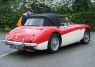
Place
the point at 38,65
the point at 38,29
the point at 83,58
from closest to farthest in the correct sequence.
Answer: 1. the point at 38,65
2. the point at 83,58
3. the point at 38,29

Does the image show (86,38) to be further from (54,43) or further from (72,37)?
(54,43)

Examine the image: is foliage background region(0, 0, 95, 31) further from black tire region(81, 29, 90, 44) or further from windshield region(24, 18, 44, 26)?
windshield region(24, 18, 44, 26)

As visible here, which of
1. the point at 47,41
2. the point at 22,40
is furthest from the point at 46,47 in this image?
the point at 22,40

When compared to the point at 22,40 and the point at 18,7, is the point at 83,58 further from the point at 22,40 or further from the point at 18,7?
the point at 18,7

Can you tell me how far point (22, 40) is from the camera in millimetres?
9945

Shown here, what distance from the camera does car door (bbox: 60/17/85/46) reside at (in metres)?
11.2

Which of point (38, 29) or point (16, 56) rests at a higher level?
point (38, 29)

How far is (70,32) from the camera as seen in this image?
11.4m

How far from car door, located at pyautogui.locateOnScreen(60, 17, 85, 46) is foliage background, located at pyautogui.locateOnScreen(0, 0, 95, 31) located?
259 inches

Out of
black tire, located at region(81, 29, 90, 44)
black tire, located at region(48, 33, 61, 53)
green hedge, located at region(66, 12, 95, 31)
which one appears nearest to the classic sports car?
black tire, located at region(48, 33, 61, 53)

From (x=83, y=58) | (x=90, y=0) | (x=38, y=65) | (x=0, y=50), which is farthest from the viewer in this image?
(x=90, y=0)

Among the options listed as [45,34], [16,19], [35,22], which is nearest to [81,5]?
[16,19]

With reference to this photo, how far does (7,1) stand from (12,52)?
1191 centimetres

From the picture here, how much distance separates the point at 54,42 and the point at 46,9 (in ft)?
36.9
